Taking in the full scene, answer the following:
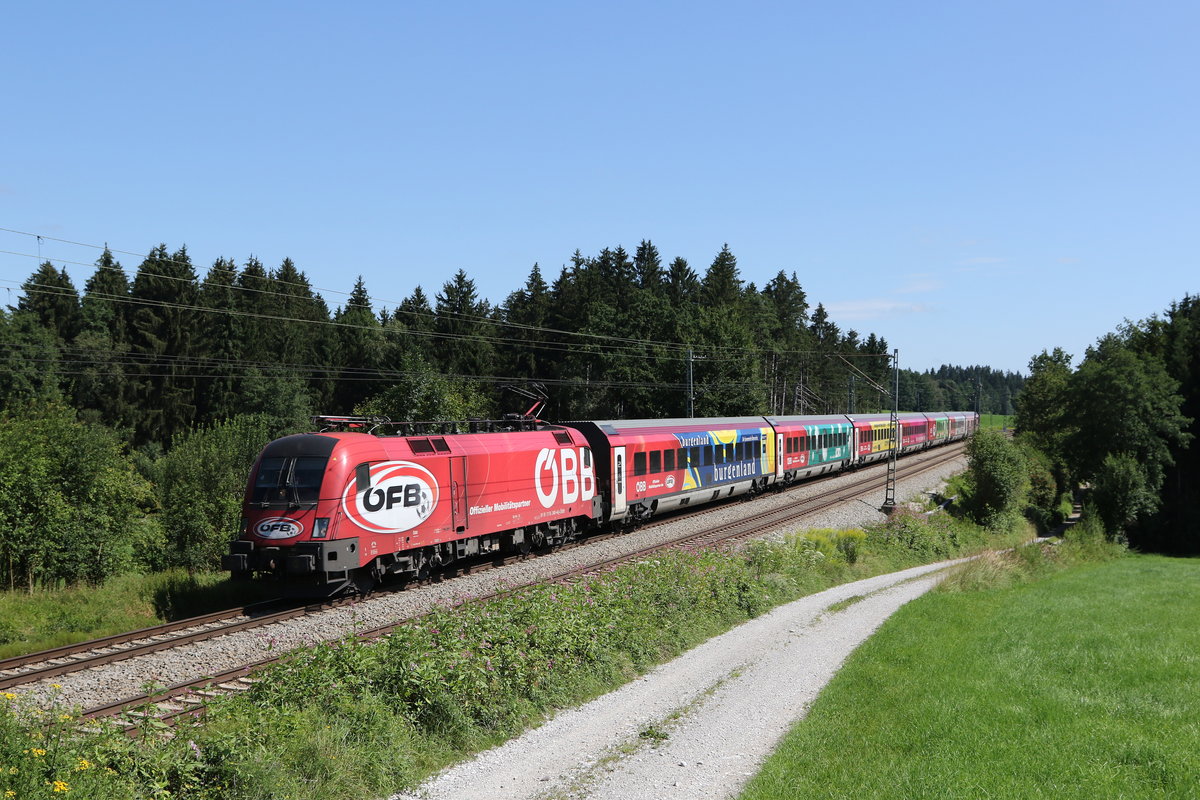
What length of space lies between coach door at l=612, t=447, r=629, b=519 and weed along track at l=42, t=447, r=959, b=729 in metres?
0.90

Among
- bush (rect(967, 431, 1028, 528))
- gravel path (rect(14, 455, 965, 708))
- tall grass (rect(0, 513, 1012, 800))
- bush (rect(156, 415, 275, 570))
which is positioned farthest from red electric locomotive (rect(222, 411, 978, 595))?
bush (rect(967, 431, 1028, 528))

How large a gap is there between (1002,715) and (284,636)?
11624 millimetres

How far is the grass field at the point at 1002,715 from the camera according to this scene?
927 centimetres

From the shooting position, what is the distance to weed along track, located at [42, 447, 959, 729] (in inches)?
495

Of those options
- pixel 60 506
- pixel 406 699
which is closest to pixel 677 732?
pixel 406 699

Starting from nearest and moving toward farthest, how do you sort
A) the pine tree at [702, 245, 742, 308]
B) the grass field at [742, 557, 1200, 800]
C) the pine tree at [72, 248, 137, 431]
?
the grass field at [742, 557, 1200, 800] < the pine tree at [72, 248, 137, 431] < the pine tree at [702, 245, 742, 308]

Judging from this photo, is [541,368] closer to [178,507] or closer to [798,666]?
[178,507]

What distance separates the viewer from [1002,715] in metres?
11.5

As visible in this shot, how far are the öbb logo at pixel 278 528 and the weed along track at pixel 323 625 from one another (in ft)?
5.00

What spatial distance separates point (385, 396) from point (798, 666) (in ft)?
142

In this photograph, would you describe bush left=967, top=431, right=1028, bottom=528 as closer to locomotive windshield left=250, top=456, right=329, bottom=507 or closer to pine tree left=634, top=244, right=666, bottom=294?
locomotive windshield left=250, top=456, right=329, bottom=507

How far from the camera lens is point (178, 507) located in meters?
28.9

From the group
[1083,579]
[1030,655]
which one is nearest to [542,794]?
[1030,655]

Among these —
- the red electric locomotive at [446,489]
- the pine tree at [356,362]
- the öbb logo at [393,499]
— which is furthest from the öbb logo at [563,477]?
the pine tree at [356,362]
